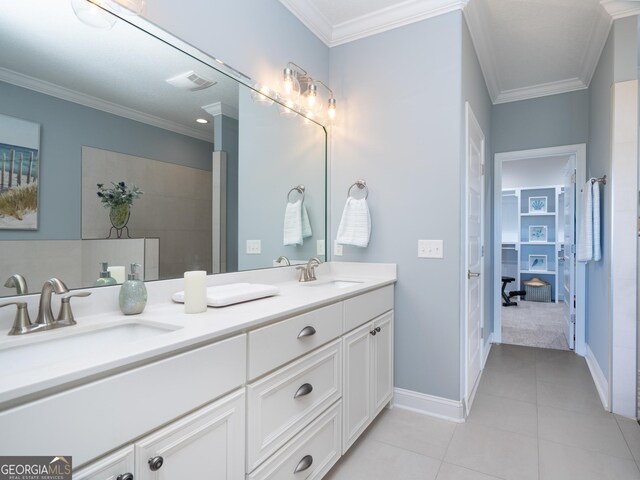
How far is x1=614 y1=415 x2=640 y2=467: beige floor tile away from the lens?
187 cm

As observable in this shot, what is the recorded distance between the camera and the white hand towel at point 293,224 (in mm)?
2287

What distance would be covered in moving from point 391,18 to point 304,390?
7.67 feet

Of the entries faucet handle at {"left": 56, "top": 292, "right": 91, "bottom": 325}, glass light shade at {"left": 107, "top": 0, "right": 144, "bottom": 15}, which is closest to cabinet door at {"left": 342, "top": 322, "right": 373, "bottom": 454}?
faucet handle at {"left": 56, "top": 292, "right": 91, "bottom": 325}

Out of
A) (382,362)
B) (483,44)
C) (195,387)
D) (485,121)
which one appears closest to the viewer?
(195,387)

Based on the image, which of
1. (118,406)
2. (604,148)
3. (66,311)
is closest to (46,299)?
(66,311)

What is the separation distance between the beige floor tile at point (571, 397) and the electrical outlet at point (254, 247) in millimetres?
2151

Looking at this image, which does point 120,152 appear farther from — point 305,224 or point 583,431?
point 583,431

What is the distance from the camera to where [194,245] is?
1.63 m

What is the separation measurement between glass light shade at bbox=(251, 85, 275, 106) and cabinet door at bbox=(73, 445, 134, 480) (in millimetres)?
1729

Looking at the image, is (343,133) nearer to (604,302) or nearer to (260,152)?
(260,152)

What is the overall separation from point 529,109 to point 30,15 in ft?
13.2

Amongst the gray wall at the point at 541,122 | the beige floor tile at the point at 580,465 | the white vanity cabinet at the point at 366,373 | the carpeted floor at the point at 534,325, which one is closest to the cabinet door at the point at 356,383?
the white vanity cabinet at the point at 366,373

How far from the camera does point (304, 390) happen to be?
4.60 ft

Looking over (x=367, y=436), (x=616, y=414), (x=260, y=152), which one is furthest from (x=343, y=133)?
(x=616, y=414)
